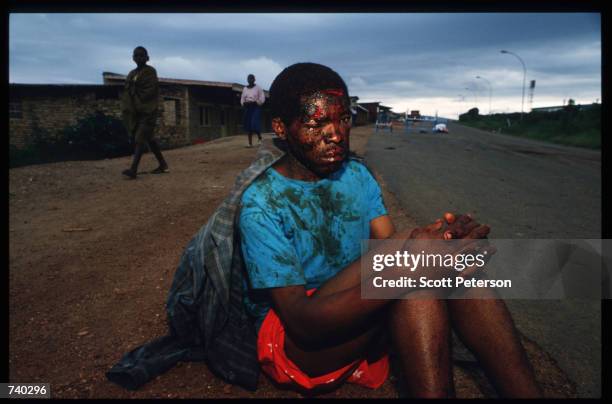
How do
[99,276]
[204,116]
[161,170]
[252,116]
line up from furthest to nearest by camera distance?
[204,116] → [252,116] → [161,170] → [99,276]

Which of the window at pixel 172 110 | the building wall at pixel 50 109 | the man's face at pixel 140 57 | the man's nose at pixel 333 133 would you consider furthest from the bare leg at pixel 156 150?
the building wall at pixel 50 109

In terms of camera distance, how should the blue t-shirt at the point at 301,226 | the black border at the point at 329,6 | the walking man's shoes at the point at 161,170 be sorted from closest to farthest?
1. the blue t-shirt at the point at 301,226
2. the black border at the point at 329,6
3. the walking man's shoes at the point at 161,170

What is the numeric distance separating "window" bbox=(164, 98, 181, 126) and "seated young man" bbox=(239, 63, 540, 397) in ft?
56.6

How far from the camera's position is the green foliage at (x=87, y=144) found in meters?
16.5

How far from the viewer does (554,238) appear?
409cm

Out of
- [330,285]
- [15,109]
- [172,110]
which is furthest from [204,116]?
[330,285]

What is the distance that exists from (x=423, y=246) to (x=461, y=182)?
6.20 m

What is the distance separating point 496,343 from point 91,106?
64.1ft

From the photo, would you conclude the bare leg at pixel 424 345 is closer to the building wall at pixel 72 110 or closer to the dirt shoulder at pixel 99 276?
the dirt shoulder at pixel 99 276

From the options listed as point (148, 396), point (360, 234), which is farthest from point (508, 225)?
point (148, 396)

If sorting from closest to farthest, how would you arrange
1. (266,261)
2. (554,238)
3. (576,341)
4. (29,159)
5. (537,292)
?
(266,261)
(576,341)
(537,292)
(554,238)
(29,159)

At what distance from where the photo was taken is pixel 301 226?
5.39ft

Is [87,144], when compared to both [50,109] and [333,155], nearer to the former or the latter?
[50,109]

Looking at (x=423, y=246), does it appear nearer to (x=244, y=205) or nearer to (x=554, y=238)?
(x=244, y=205)
